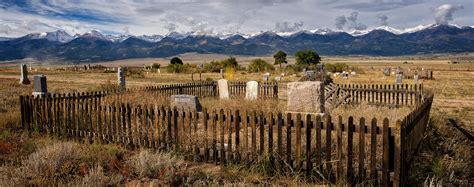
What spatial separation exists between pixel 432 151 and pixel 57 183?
6.78 meters

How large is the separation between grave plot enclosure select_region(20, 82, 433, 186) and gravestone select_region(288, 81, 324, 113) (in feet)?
4.64

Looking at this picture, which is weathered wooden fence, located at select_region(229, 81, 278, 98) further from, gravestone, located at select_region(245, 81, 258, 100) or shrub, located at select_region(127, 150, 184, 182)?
shrub, located at select_region(127, 150, 184, 182)

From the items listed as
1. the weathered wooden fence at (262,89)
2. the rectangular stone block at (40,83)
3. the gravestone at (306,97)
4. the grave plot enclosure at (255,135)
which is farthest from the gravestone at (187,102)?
the weathered wooden fence at (262,89)

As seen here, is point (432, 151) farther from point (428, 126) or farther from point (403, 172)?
→ point (403, 172)

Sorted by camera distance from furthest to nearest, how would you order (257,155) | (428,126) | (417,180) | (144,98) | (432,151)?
(144,98) < (428,126) < (432,151) < (257,155) < (417,180)

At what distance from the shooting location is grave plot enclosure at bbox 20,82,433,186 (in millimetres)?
5367

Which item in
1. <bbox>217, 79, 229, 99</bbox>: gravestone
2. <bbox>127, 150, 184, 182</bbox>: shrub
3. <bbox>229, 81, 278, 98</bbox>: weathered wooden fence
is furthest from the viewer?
<bbox>229, 81, 278, 98</bbox>: weathered wooden fence

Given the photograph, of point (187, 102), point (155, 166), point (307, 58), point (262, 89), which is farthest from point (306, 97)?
point (307, 58)

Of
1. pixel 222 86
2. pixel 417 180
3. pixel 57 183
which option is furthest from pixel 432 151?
pixel 222 86

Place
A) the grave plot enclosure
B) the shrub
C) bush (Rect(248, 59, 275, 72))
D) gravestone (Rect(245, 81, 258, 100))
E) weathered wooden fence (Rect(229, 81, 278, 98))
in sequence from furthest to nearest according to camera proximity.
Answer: bush (Rect(248, 59, 275, 72)), weathered wooden fence (Rect(229, 81, 278, 98)), gravestone (Rect(245, 81, 258, 100)), the shrub, the grave plot enclosure

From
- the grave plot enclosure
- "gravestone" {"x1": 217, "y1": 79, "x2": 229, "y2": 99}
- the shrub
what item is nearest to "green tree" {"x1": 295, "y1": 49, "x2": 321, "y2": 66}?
"gravestone" {"x1": 217, "y1": 79, "x2": 229, "y2": 99}

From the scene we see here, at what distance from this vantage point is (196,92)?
57.8ft

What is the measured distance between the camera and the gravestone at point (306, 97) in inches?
411

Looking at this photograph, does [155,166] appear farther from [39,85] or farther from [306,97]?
[39,85]
